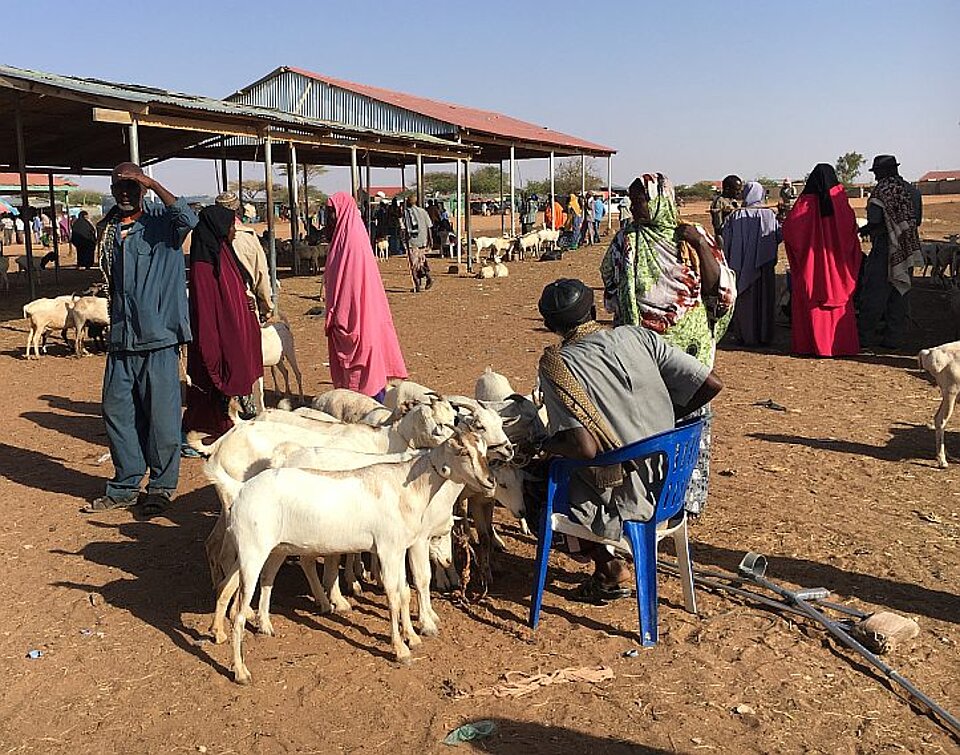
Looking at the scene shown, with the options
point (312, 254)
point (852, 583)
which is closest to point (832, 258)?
Result: point (852, 583)

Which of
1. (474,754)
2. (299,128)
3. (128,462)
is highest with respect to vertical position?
(299,128)

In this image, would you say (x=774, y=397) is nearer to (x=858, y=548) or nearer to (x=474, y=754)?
(x=858, y=548)

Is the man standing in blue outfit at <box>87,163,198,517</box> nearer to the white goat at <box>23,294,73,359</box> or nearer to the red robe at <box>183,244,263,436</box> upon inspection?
the red robe at <box>183,244,263,436</box>

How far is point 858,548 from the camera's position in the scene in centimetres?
524

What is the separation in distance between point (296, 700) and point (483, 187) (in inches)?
2682

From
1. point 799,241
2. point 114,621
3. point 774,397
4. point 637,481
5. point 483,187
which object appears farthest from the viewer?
point 483,187

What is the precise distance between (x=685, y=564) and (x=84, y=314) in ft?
32.2

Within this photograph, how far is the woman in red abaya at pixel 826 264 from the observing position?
10953 mm

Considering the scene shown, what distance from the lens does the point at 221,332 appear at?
681 cm

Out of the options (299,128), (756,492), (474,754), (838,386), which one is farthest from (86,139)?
(474,754)

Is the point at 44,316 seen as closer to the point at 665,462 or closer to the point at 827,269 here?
the point at 827,269

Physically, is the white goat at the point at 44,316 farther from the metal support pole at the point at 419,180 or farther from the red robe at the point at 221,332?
the metal support pole at the point at 419,180

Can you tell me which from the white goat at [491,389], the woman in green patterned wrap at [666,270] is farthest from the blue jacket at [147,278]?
the woman in green patterned wrap at [666,270]

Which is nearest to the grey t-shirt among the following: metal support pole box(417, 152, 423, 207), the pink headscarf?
the pink headscarf
